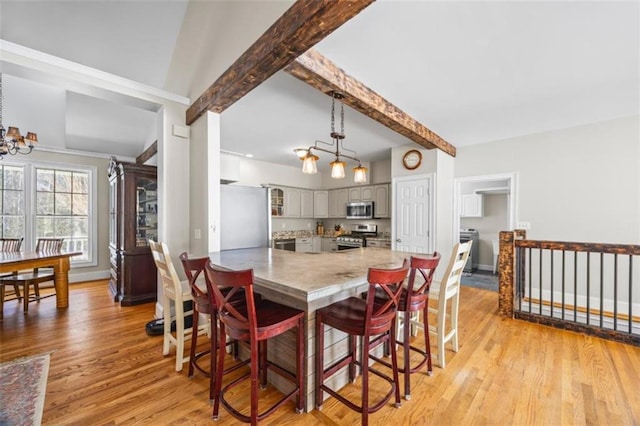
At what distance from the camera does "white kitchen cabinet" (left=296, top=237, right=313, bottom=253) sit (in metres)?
6.30

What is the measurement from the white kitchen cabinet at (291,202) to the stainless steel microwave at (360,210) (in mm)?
1299

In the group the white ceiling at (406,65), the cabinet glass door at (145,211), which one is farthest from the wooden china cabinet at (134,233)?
the white ceiling at (406,65)

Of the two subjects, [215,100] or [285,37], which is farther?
[215,100]

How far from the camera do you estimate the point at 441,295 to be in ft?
7.55

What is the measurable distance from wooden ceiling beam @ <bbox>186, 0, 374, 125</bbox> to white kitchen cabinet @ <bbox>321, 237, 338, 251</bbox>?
4520 mm

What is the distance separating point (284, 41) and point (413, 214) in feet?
12.5

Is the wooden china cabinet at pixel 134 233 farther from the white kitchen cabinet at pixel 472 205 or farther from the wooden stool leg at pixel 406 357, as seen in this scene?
the white kitchen cabinet at pixel 472 205

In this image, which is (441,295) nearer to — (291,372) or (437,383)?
(437,383)

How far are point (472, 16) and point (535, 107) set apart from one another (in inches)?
79.7

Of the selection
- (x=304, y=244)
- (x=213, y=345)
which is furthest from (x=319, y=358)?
(x=304, y=244)

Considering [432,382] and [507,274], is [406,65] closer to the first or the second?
[432,382]

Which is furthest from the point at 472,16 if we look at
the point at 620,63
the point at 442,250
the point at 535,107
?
the point at 442,250

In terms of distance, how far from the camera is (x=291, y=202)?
21.3ft

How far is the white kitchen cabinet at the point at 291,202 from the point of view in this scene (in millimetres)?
6395
